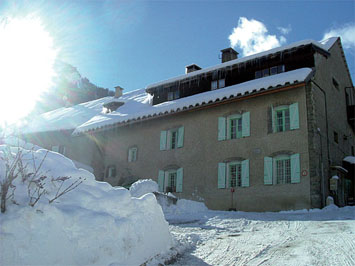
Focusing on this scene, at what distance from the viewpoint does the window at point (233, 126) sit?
15537mm

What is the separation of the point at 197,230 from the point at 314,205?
619 cm

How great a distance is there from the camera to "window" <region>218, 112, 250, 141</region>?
15.5 m

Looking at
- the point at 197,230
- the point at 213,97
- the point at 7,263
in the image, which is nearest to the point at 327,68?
the point at 213,97

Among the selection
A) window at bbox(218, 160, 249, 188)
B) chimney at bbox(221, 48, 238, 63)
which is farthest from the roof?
chimney at bbox(221, 48, 238, 63)

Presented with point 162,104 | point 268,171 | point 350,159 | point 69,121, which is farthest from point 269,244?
point 69,121

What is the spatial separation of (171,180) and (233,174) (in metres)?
3.39

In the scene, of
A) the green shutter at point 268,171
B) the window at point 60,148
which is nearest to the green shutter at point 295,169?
the green shutter at point 268,171

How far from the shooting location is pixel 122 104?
24094 millimetres

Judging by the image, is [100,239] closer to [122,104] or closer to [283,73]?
[283,73]

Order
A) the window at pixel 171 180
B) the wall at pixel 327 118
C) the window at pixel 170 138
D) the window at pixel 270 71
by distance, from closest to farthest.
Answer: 1. the wall at pixel 327 118
2. the window at pixel 270 71
3. the window at pixel 171 180
4. the window at pixel 170 138

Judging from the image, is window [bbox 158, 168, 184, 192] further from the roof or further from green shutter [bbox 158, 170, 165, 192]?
the roof

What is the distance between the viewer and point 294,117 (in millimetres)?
14250

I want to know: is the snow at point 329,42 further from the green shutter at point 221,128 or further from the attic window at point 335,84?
the green shutter at point 221,128

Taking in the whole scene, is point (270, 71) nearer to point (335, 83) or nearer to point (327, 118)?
point (327, 118)
